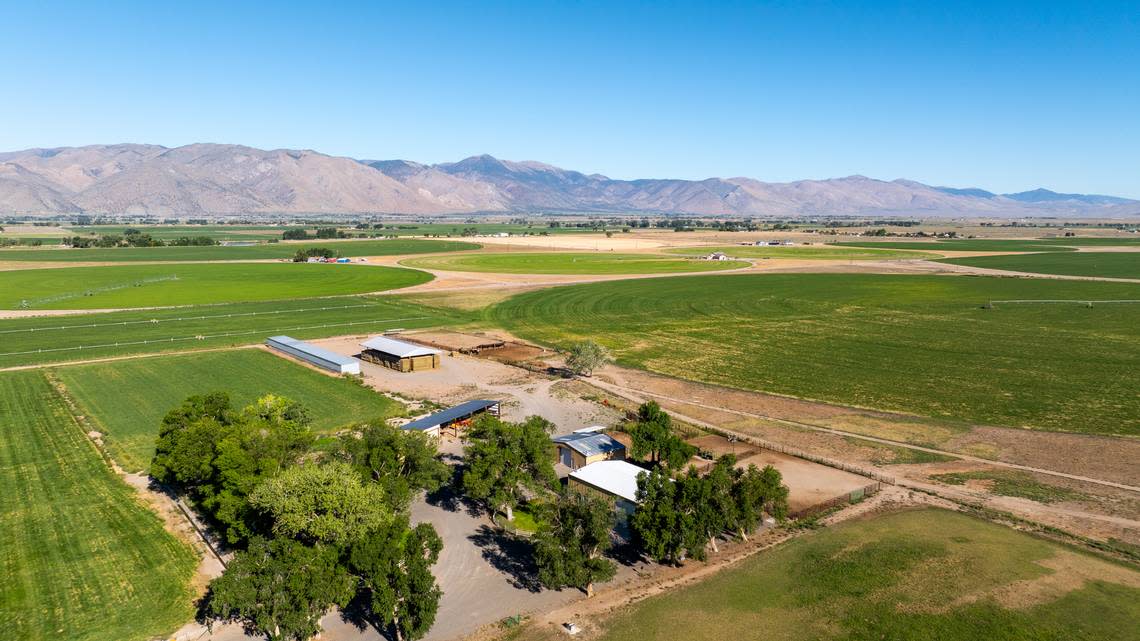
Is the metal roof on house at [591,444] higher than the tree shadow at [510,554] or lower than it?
higher

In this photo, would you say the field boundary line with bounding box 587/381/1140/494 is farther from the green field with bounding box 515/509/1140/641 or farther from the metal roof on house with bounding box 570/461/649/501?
the metal roof on house with bounding box 570/461/649/501

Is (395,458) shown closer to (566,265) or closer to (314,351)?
(314,351)

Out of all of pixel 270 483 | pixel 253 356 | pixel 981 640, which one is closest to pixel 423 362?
pixel 253 356

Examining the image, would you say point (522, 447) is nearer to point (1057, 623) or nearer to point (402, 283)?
point (1057, 623)

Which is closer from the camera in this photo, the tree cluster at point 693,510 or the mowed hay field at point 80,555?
the mowed hay field at point 80,555

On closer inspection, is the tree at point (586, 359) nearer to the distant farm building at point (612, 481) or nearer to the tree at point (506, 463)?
the distant farm building at point (612, 481)

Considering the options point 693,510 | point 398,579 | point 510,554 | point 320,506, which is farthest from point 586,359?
point 398,579

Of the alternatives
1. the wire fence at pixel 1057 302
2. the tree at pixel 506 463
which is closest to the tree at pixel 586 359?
the tree at pixel 506 463
